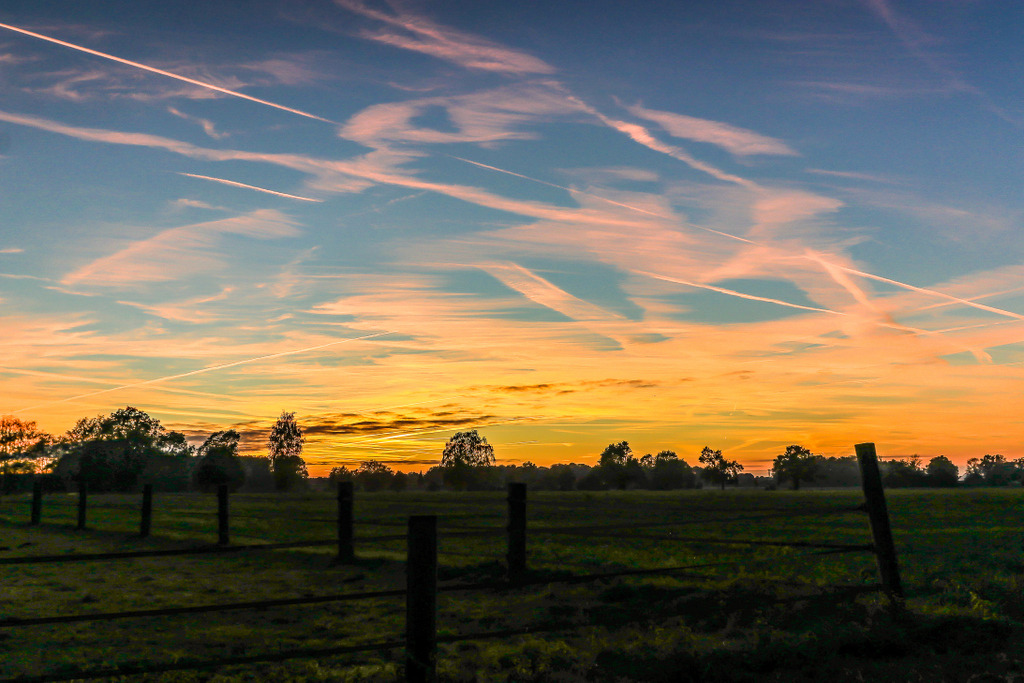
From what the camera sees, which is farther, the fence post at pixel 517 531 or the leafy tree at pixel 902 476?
the leafy tree at pixel 902 476

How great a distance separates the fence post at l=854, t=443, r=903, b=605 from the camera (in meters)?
7.59

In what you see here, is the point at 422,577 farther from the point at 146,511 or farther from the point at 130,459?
the point at 130,459

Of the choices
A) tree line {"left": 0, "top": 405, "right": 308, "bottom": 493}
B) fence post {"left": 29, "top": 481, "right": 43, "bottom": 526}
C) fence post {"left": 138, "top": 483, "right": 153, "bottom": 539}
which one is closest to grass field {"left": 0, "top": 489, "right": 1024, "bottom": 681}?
fence post {"left": 138, "top": 483, "right": 153, "bottom": 539}

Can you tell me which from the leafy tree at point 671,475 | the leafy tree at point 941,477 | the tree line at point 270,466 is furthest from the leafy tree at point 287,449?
the leafy tree at point 941,477

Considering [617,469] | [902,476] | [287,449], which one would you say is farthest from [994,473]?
[287,449]

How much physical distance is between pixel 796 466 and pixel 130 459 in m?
103

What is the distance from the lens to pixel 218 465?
8162 centimetres

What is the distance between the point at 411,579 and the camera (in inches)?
202

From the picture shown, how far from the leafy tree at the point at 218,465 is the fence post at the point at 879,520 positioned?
78.6 metres

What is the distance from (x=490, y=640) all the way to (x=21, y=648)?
5356 mm

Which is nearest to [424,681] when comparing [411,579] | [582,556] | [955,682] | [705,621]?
[411,579]

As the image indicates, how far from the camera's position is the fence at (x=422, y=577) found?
4641 mm

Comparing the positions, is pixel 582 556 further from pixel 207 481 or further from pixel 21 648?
pixel 207 481

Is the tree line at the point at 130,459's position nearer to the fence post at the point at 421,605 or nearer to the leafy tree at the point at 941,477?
the fence post at the point at 421,605
